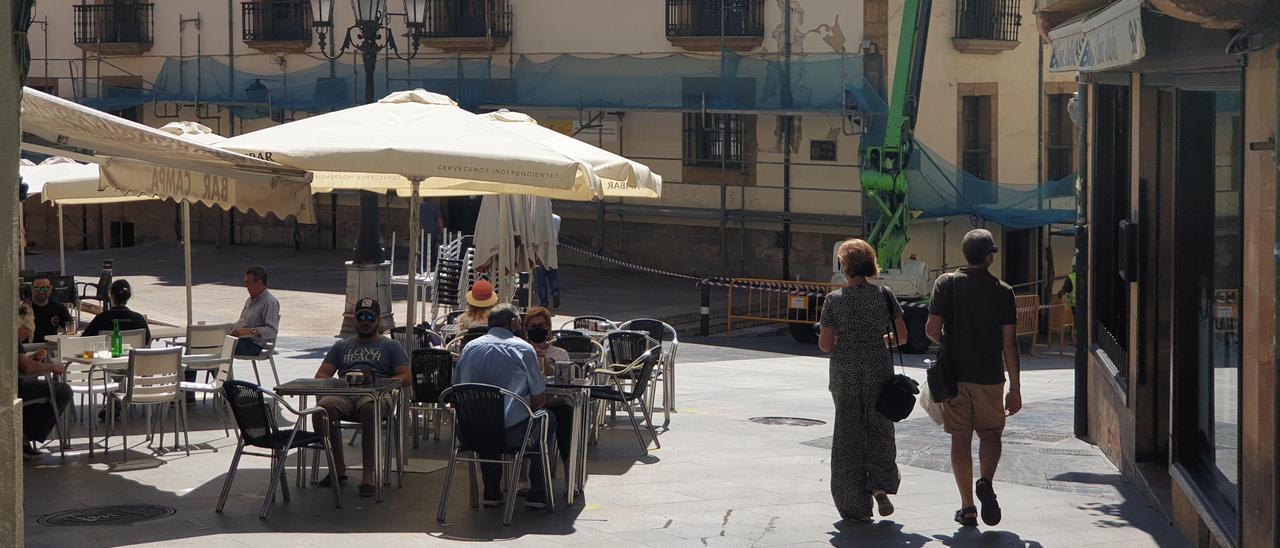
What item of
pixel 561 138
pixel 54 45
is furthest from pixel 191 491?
pixel 54 45

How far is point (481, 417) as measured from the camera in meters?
8.57

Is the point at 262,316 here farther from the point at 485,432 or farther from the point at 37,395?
the point at 485,432

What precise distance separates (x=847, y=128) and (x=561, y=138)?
47.4ft

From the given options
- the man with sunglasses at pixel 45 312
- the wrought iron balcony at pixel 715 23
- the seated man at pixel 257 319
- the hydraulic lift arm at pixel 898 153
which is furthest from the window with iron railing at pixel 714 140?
the man with sunglasses at pixel 45 312

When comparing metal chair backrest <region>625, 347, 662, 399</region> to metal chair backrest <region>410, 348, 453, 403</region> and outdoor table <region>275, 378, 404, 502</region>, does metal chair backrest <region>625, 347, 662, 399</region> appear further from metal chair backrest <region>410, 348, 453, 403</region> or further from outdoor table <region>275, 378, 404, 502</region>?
outdoor table <region>275, 378, 404, 502</region>

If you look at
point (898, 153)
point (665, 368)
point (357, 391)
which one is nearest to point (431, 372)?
point (357, 391)

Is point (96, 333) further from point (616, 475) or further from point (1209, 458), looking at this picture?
point (1209, 458)

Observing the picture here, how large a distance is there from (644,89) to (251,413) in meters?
19.5

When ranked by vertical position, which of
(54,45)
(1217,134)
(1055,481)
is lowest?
(1055,481)

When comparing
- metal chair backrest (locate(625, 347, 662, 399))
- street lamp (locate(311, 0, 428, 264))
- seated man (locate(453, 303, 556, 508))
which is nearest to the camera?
seated man (locate(453, 303, 556, 508))

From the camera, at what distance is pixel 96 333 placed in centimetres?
1205

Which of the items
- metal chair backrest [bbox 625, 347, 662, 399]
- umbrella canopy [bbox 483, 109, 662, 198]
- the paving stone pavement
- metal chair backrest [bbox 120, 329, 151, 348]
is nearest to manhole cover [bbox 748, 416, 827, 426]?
the paving stone pavement

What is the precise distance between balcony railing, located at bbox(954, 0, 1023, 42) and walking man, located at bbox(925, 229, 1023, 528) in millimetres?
19075

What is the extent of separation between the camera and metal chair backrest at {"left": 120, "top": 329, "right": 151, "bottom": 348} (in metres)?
11.6
